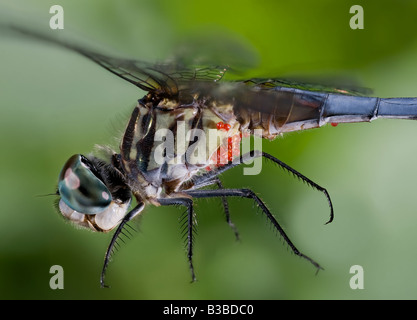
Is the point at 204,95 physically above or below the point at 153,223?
above

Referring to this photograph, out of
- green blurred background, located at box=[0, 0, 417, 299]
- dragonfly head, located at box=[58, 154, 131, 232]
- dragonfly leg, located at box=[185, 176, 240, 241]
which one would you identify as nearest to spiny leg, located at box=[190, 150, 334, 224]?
dragonfly leg, located at box=[185, 176, 240, 241]

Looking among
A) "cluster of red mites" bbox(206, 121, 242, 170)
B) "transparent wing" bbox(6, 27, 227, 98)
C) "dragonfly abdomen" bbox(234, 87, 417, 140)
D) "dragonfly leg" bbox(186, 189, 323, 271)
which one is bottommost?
"dragonfly leg" bbox(186, 189, 323, 271)

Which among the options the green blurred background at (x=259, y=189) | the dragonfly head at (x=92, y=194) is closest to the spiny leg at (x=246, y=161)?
the dragonfly head at (x=92, y=194)

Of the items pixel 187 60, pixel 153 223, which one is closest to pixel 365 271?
pixel 153 223

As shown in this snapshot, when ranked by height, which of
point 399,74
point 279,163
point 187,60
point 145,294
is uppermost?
point 399,74

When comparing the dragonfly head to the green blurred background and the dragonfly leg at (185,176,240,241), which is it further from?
the green blurred background

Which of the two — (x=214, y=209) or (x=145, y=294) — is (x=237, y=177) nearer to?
(x=214, y=209)

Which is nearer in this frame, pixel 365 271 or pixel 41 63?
pixel 365 271

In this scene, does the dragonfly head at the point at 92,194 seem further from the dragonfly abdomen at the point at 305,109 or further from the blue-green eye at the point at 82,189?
the dragonfly abdomen at the point at 305,109
